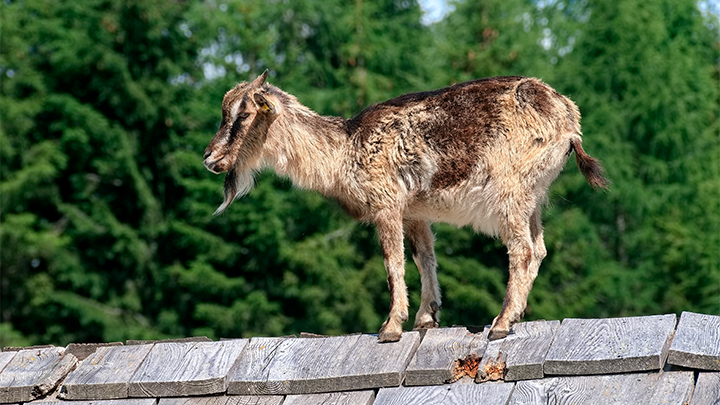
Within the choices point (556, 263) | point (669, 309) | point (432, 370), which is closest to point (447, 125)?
point (432, 370)

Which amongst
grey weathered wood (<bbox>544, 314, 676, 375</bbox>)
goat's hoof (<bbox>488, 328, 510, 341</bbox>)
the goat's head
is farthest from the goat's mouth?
grey weathered wood (<bbox>544, 314, 676, 375</bbox>)

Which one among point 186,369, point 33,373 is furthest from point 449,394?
point 33,373

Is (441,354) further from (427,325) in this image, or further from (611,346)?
(427,325)

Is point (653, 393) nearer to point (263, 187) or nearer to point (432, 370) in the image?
point (432, 370)

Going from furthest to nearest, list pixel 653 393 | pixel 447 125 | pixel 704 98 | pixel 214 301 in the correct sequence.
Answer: pixel 704 98 < pixel 214 301 < pixel 447 125 < pixel 653 393

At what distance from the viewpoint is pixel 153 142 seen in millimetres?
27906

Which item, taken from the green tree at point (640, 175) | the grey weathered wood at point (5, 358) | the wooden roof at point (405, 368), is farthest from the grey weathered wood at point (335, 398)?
the green tree at point (640, 175)

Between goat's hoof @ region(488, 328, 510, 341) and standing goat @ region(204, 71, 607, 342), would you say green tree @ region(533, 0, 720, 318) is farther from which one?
goat's hoof @ region(488, 328, 510, 341)

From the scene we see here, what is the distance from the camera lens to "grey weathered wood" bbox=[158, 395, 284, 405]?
16.8ft

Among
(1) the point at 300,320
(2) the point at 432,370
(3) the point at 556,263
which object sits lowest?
(1) the point at 300,320

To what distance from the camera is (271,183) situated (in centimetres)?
2653

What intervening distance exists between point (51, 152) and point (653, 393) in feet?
76.7

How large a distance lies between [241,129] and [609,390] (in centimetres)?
352

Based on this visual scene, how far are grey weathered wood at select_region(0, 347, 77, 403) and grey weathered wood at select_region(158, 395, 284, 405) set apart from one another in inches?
27.4
